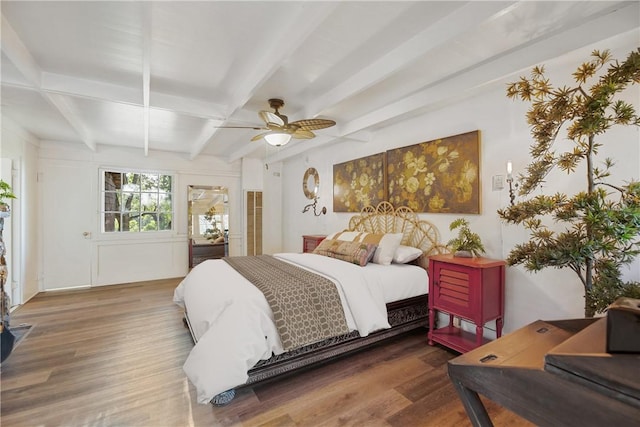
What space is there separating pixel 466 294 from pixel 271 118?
7.78 ft

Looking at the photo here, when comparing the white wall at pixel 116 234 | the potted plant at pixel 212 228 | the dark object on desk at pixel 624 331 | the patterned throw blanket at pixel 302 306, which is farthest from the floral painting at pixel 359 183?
the dark object on desk at pixel 624 331

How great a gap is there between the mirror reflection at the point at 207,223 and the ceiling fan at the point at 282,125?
3373 mm

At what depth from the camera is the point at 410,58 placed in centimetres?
195

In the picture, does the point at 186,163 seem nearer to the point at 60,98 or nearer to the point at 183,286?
the point at 60,98

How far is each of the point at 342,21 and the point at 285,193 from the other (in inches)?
181

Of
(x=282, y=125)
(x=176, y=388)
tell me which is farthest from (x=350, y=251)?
(x=176, y=388)

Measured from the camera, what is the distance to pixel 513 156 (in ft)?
8.02

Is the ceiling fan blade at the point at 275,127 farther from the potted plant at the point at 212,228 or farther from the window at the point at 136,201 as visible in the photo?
the window at the point at 136,201

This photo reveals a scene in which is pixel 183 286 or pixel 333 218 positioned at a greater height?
pixel 333 218

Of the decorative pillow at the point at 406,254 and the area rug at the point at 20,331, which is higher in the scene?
the decorative pillow at the point at 406,254

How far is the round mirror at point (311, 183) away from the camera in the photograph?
5104 millimetres

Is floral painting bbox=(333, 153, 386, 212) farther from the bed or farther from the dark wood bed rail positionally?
the dark wood bed rail

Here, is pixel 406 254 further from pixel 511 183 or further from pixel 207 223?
pixel 207 223

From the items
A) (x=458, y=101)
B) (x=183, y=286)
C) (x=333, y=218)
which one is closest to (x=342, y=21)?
(x=458, y=101)
